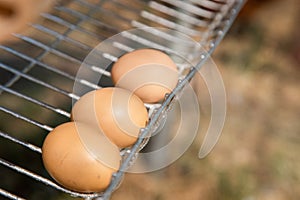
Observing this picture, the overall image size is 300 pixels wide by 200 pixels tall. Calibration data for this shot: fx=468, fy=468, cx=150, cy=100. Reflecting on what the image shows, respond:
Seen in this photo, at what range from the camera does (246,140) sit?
1.71 m

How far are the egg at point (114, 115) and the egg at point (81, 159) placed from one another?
0.10 ft

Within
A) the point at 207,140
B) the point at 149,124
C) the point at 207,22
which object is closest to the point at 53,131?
the point at 149,124

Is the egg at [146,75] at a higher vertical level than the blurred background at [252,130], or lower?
higher

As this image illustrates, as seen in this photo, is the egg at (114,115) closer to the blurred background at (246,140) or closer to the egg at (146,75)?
the egg at (146,75)

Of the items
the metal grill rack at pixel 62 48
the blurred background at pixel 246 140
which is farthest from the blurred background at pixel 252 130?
the metal grill rack at pixel 62 48

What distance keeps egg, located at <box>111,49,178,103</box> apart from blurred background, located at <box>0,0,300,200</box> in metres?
0.63

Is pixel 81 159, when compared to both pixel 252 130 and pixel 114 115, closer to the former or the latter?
pixel 114 115

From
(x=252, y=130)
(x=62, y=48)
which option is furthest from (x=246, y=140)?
(x=62, y=48)

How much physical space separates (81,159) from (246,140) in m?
1.03

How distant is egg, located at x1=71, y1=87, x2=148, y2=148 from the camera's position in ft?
2.81

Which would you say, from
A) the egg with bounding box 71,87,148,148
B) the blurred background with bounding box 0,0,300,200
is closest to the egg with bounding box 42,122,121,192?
the egg with bounding box 71,87,148,148

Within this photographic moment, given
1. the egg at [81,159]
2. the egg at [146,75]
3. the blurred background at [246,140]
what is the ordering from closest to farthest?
the egg at [81,159] < the egg at [146,75] < the blurred background at [246,140]

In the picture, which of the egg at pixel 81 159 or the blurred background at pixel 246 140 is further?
the blurred background at pixel 246 140

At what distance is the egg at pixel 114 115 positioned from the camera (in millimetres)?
857
